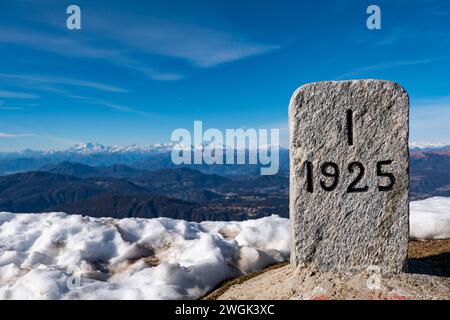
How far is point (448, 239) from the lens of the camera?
12320mm

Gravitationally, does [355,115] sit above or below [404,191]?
above

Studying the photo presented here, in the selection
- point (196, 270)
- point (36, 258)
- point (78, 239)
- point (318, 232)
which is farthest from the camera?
point (78, 239)

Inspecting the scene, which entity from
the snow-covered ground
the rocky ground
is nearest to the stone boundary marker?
the rocky ground

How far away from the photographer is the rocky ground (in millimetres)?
7047

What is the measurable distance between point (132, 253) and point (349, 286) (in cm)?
680

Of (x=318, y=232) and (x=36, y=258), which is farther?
(x=36, y=258)

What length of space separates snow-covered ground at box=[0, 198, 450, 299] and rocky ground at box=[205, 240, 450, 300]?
156 cm

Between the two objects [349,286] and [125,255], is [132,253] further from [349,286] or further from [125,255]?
[349,286]

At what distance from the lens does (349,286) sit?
7.39m

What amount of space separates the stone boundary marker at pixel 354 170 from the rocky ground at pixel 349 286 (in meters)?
0.29

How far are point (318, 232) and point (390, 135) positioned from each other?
2513 mm
